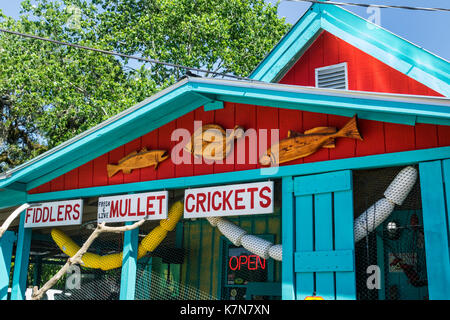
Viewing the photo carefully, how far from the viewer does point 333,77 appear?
9.97 metres

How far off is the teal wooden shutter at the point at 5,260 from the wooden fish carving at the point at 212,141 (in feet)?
13.8

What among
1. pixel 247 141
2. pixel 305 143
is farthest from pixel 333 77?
pixel 305 143

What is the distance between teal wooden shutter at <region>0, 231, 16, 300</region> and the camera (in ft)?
31.6

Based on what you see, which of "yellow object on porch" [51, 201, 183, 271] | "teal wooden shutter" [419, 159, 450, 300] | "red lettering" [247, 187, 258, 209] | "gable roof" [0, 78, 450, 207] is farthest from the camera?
"yellow object on porch" [51, 201, 183, 271]

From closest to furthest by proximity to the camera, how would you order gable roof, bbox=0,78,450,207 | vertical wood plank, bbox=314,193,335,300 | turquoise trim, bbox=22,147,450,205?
gable roof, bbox=0,78,450,207 < turquoise trim, bbox=22,147,450,205 < vertical wood plank, bbox=314,193,335,300

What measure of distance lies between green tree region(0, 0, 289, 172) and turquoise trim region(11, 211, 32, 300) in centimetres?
1231

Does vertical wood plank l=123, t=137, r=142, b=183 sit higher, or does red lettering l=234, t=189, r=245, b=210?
vertical wood plank l=123, t=137, r=142, b=183

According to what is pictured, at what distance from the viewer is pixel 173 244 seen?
11789 millimetres

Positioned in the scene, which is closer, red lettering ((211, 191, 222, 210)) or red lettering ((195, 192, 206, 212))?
red lettering ((211, 191, 222, 210))

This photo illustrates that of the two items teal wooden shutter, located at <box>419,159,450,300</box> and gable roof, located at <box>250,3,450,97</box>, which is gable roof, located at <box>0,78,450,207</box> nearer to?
teal wooden shutter, located at <box>419,159,450,300</box>

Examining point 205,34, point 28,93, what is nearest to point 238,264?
point 205,34

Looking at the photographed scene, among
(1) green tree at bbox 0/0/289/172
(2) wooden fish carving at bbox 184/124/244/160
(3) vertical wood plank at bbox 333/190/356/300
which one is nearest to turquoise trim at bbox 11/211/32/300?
(2) wooden fish carving at bbox 184/124/244/160

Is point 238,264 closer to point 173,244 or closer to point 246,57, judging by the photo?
point 173,244
